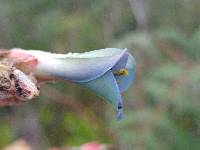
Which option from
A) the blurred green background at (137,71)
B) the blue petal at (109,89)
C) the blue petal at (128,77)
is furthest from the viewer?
the blurred green background at (137,71)

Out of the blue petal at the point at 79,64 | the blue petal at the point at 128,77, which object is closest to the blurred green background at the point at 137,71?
the blue petal at the point at 128,77

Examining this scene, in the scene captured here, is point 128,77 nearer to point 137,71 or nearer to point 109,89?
point 109,89

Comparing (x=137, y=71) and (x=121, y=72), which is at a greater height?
(x=121, y=72)

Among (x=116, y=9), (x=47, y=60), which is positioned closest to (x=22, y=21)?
(x=116, y=9)

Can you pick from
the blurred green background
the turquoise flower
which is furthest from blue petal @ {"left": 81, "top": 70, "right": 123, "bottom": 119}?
the blurred green background

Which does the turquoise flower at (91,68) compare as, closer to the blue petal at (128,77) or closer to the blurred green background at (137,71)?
the blue petal at (128,77)

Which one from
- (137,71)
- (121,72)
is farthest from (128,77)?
(137,71)

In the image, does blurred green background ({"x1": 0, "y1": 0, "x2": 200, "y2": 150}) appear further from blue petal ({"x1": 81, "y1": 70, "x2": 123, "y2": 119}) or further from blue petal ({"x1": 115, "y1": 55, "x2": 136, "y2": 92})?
blue petal ({"x1": 81, "y1": 70, "x2": 123, "y2": 119})

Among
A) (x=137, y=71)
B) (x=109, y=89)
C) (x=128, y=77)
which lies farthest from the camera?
(x=137, y=71)
